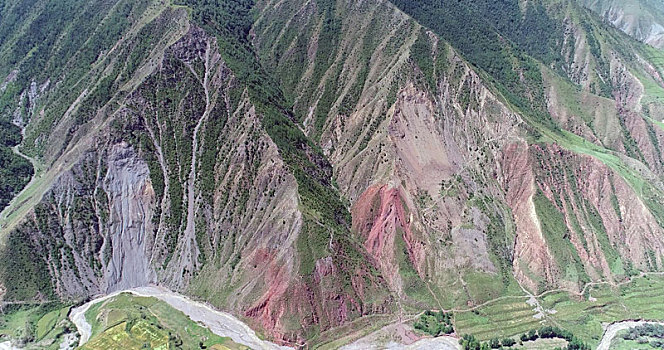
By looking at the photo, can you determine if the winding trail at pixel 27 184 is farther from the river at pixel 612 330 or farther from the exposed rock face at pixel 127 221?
the river at pixel 612 330

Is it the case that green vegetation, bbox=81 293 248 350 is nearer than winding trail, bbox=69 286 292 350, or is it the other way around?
green vegetation, bbox=81 293 248 350

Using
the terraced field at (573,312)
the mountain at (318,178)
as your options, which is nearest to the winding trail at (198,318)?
the mountain at (318,178)

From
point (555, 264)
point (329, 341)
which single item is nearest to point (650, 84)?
point (555, 264)

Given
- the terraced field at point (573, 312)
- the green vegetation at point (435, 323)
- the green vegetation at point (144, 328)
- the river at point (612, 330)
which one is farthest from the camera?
the terraced field at point (573, 312)

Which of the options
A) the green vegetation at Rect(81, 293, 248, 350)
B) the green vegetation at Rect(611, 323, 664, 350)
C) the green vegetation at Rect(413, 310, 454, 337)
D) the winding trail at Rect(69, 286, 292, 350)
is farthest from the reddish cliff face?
the green vegetation at Rect(611, 323, 664, 350)

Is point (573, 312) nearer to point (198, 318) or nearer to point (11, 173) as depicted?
point (198, 318)

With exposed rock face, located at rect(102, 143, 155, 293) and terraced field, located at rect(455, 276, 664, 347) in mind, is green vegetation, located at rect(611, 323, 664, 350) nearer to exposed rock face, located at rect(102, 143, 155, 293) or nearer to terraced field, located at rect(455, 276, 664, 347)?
terraced field, located at rect(455, 276, 664, 347)
